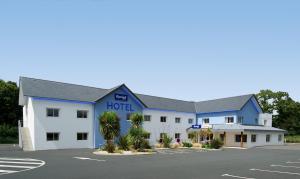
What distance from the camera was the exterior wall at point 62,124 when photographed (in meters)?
34.1

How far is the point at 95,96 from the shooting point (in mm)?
40688

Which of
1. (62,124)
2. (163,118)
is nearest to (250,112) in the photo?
(163,118)

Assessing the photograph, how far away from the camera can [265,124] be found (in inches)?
2213

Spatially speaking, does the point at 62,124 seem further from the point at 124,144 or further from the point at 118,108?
the point at 124,144

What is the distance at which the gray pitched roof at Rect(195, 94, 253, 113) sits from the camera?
51.3 meters

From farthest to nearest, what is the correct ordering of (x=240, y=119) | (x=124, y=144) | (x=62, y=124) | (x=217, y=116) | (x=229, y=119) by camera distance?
(x=217, y=116)
(x=229, y=119)
(x=240, y=119)
(x=62, y=124)
(x=124, y=144)

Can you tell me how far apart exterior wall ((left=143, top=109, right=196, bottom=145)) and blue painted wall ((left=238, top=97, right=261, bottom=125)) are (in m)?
8.70

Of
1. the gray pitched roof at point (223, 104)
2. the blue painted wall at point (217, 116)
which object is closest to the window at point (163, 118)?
the blue painted wall at point (217, 116)

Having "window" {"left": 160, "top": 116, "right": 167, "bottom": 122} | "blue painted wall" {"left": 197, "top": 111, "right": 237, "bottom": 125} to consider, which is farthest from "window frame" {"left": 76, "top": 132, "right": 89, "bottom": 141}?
"blue painted wall" {"left": 197, "top": 111, "right": 237, "bottom": 125}

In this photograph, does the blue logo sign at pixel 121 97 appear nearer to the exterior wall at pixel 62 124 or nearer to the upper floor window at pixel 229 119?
the exterior wall at pixel 62 124

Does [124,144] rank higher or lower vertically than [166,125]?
lower

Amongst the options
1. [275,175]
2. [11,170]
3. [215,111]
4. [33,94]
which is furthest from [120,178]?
[215,111]

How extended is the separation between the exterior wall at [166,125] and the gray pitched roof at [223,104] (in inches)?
107

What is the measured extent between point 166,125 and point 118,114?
1076cm
